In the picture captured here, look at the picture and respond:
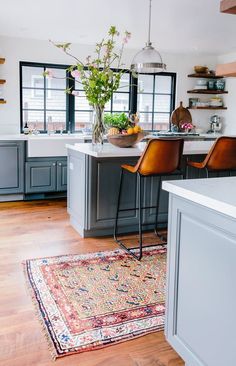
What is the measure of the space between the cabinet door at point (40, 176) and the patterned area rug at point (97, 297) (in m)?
2.26

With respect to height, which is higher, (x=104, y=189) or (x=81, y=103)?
(x=81, y=103)

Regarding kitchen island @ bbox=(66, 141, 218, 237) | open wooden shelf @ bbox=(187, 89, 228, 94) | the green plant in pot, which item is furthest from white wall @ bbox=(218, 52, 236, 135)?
the green plant in pot

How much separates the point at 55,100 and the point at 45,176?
1427 mm

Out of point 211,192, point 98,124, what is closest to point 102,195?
point 98,124

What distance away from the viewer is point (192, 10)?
160 inches

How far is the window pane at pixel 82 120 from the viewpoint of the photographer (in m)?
6.21

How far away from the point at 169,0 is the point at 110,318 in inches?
121

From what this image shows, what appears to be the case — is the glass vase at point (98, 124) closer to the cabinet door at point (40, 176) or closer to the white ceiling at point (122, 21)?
the white ceiling at point (122, 21)

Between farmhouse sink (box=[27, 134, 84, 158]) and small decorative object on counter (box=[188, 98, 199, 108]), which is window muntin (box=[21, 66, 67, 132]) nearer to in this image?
farmhouse sink (box=[27, 134, 84, 158])

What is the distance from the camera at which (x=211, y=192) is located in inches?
61.6

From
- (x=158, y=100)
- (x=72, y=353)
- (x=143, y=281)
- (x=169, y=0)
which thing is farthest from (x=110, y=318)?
(x=158, y=100)

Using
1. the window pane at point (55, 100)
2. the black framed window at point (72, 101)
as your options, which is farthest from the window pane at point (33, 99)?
the window pane at point (55, 100)

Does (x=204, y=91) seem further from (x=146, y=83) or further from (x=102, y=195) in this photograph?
(x=102, y=195)

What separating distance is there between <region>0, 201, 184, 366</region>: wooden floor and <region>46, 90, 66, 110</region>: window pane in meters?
2.21
